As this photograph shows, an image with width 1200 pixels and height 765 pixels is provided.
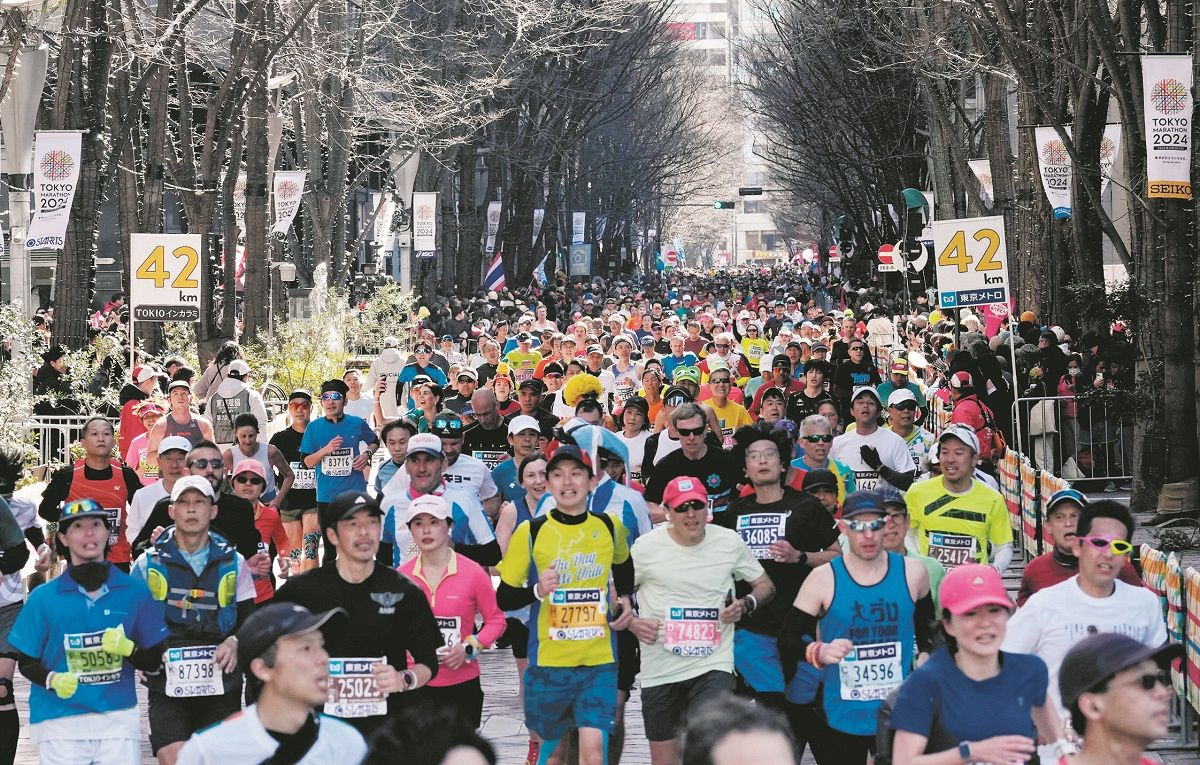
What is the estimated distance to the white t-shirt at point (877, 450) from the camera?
1194cm

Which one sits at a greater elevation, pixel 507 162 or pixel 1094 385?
pixel 507 162

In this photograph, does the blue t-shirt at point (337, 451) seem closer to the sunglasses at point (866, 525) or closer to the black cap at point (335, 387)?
the black cap at point (335, 387)

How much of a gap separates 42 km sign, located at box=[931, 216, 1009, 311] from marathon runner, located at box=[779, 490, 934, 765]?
421 inches

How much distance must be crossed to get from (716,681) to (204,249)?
16.9 meters

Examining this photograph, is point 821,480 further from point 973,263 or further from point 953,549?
point 973,263

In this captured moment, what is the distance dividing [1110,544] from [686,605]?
1911mm

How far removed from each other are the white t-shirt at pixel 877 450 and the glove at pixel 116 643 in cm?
576

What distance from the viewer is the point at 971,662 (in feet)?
18.9

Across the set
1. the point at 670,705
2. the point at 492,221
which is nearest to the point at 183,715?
the point at 670,705

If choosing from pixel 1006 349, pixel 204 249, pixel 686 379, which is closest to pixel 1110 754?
pixel 686 379

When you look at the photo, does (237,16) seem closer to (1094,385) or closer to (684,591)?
(1094,385)

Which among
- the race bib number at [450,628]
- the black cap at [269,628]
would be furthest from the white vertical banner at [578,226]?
the black cap at [269,628]

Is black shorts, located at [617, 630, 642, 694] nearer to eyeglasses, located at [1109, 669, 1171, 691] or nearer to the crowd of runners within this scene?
the crowd of runners

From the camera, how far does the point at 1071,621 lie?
6.80 meters
